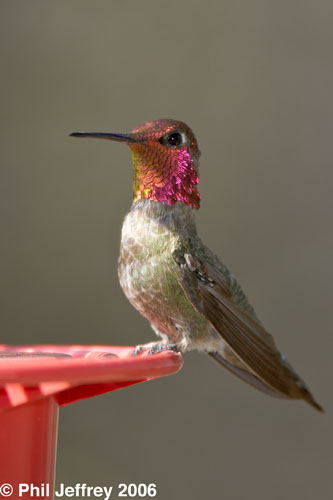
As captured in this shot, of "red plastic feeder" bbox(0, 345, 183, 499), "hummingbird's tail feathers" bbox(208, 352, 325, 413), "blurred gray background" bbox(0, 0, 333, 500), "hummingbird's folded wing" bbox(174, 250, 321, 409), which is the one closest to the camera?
"red plastic feeder" bbox(0, 345, 183, 499)

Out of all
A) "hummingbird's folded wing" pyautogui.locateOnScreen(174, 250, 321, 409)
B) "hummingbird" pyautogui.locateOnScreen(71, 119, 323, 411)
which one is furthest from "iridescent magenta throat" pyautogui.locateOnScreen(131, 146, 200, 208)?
"hummingbird's folded wing" pyautogui.locateOnScreen(174, 250, 321, 409)

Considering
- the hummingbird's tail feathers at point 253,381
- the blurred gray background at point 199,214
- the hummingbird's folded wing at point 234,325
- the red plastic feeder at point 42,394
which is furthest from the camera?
the blurred gray background at point 199,214

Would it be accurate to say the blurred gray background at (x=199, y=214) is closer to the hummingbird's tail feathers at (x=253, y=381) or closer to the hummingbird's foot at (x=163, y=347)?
the hummingbird's tail feathers at (x=253, y=381)

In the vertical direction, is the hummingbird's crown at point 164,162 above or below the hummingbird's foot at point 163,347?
above

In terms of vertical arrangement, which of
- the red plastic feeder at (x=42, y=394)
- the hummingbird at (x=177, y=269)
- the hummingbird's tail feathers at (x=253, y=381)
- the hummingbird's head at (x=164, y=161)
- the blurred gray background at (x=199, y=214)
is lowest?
the red plastic feeder at (x=42, y=394)

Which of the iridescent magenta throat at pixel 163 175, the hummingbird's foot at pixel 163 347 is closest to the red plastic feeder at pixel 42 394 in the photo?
the hummingbird's foot at pixel 163 347

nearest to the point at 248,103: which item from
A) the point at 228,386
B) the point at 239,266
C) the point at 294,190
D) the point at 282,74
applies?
the point at 282,74

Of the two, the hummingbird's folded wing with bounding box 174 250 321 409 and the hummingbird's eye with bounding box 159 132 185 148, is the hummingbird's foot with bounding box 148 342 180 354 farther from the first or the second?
the hummingbird's eye with bounding box 159 132 185 148
